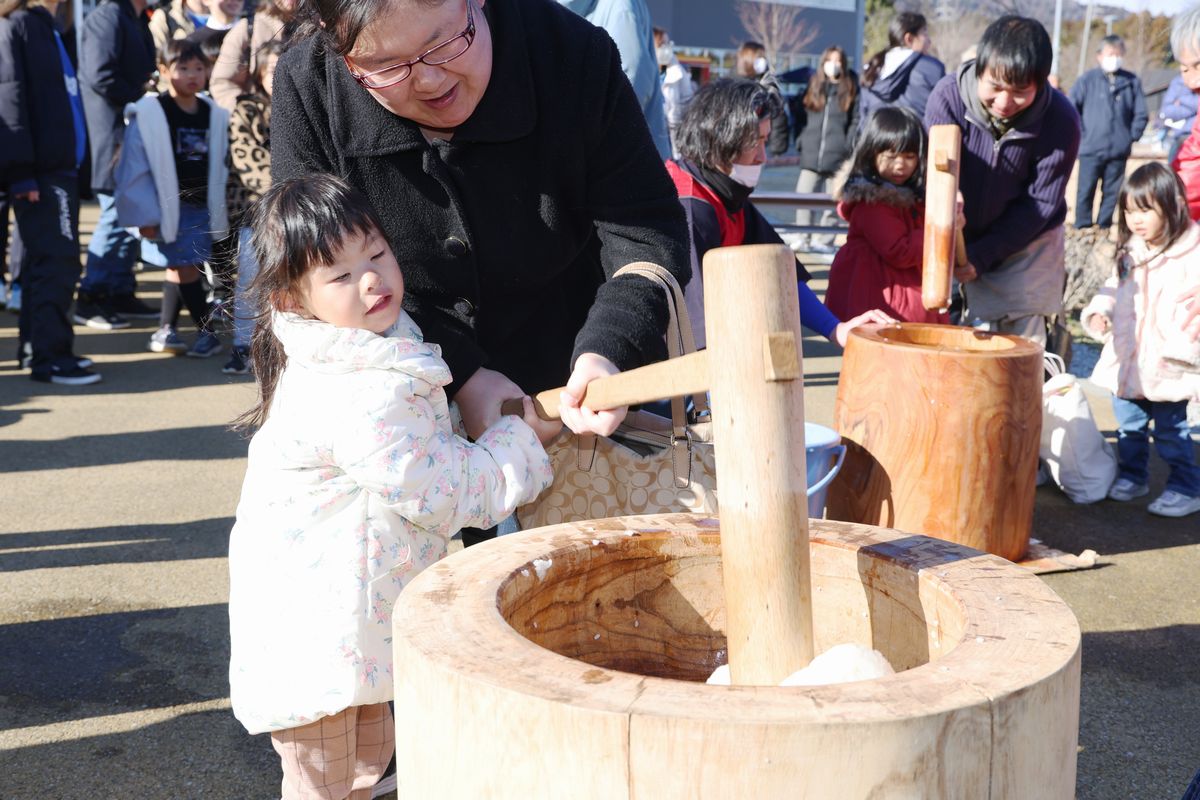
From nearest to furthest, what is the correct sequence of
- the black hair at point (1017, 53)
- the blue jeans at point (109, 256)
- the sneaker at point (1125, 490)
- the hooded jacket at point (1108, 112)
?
the black hair at point (1017, 53) < the sneaker at point (1125, 490) < the blue jeans at point (109, 256) < the hooded jacket at point (1108, 112)

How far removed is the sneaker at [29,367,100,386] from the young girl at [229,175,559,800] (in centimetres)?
427

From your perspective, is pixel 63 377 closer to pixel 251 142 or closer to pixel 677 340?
pixel 251 142

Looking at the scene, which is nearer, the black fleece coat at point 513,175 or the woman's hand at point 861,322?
the black fleece coat at point 513,175

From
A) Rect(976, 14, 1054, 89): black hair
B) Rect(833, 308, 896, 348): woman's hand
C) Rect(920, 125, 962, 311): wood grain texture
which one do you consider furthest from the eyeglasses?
Rect(976, 14, 1054, 89): black hair

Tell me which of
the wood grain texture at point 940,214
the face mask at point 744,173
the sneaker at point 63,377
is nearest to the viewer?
→ the wood grain texture at point 940,214

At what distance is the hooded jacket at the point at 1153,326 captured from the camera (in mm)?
4062

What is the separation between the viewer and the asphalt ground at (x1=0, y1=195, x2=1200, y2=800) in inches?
97.3

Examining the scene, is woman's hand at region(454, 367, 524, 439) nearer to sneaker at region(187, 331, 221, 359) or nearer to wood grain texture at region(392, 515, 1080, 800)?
wood grain texture at region(392, 515, 1080, 800)

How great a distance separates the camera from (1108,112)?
994cm

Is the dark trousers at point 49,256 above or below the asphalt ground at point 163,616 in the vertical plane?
above

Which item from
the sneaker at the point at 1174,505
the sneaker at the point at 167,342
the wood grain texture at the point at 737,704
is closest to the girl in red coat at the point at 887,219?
the sneaker at the point at 1174,505

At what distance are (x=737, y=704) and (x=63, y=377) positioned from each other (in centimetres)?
542

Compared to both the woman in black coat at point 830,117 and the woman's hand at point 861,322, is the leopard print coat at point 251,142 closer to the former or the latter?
the woman's hand at point 861,322

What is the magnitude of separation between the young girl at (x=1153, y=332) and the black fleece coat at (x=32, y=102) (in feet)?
14.9
